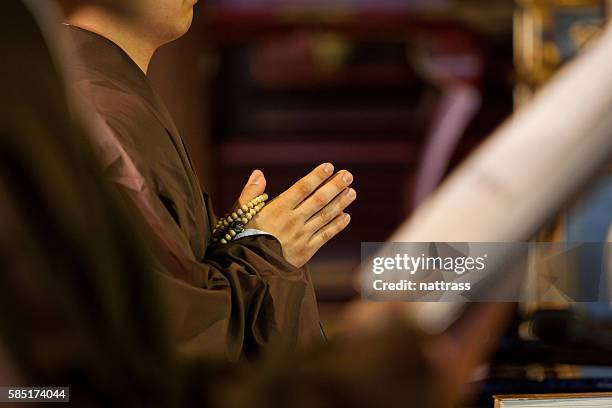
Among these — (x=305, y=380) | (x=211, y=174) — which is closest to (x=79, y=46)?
(x=211, y=174)

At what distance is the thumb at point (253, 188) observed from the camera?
3.23 ft

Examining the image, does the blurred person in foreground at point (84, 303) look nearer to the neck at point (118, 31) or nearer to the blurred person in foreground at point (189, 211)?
the blurred person in foreground at point (189, 211)

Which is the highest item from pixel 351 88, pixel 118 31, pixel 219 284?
pixel 351 88

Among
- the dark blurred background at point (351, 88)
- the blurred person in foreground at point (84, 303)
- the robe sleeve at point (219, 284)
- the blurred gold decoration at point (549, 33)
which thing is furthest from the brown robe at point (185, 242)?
the blurred gold decoration at point (549, 33)

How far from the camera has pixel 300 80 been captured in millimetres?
1301

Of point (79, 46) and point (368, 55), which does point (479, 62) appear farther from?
point (79, 46)

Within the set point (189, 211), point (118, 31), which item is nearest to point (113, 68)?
point (118, 31)

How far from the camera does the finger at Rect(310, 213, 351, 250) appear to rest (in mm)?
958

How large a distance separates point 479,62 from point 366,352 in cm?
99

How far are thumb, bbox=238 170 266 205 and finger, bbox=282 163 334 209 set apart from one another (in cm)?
5

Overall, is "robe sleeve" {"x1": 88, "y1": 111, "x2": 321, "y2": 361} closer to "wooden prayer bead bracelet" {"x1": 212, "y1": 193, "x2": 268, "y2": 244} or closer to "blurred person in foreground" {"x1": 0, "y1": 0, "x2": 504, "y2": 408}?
"wooden prayer bead bracelet" {"x1": 212, "y1": 193, "x2": 268, "y2": 244}

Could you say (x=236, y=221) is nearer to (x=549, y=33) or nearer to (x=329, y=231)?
(x=329, y=231)

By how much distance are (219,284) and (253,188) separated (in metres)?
0.18

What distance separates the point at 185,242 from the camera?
0.83 m
